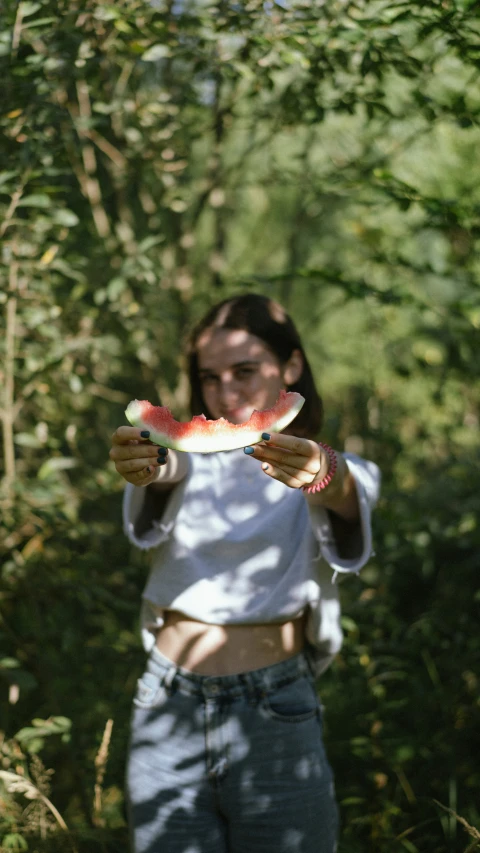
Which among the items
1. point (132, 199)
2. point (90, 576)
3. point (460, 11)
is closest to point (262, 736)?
point (90, 576)

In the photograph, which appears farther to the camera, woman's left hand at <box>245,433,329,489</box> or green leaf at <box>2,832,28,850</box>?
green leaf at <box>2,832,28,850</box>

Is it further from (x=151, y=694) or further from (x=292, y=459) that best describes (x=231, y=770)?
(x=292, y=459)

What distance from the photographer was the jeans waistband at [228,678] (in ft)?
6.64

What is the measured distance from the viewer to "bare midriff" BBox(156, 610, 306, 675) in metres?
2.06

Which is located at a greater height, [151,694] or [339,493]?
[339,493]

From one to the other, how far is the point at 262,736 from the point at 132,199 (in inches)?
122

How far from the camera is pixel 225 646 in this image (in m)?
2.07

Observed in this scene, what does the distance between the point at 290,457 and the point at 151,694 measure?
0.85m

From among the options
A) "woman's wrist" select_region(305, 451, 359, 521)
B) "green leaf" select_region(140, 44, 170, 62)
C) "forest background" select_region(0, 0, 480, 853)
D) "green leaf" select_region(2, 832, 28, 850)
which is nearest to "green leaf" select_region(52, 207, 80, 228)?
"forest background" select_region(0, 0, 480, 853)

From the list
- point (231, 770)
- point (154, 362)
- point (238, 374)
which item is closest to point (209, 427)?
point (238, 374)

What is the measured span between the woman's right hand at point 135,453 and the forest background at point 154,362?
1.04 metres

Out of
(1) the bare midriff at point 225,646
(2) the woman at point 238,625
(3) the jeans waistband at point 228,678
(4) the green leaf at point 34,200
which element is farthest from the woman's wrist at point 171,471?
(4) the green leaf at point 34,200

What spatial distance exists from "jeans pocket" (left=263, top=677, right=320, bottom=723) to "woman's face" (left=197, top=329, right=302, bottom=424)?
74 cm

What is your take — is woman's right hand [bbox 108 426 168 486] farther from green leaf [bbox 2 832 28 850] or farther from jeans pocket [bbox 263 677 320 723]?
green leaf [bbox 2 832 28 850]
